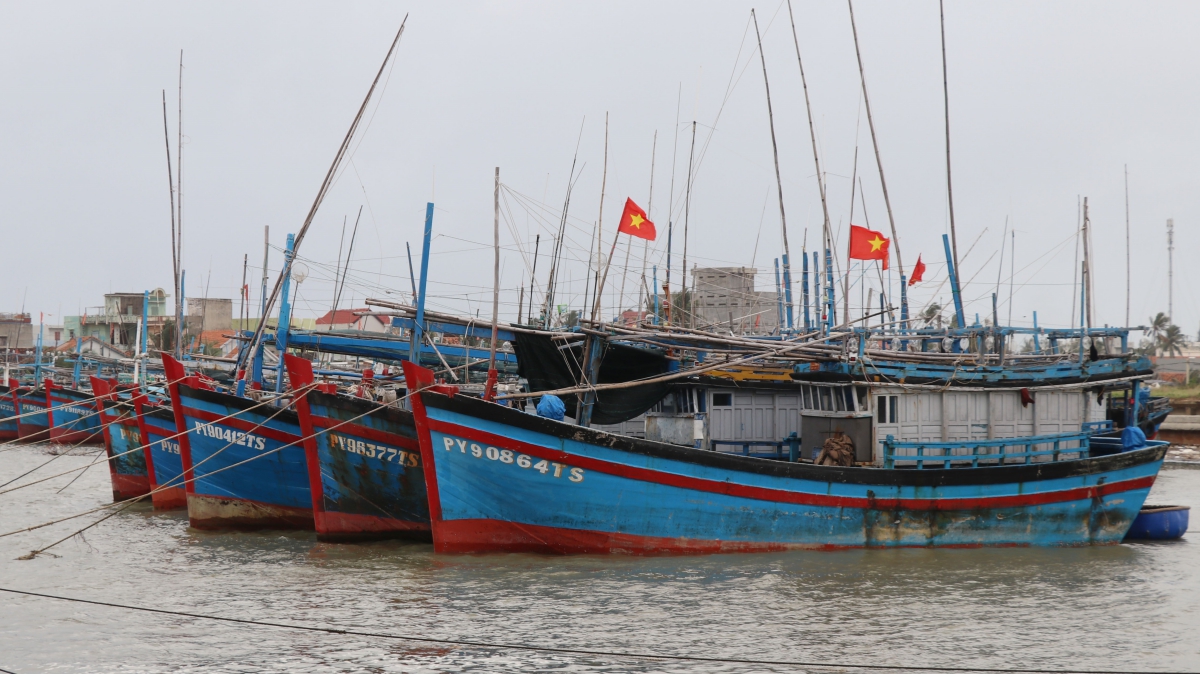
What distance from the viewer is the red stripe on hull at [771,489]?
44.8 ft

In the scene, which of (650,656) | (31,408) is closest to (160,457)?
(650,656)

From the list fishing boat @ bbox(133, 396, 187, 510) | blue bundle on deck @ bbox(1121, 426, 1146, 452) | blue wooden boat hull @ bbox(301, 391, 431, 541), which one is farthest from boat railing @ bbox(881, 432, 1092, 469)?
fishing boat @ bbox(133, 396, 187, 510)

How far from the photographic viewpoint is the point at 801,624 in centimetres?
1127

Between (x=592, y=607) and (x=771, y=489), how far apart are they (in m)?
3.98

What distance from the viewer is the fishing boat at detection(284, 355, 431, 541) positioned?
15.8 meters

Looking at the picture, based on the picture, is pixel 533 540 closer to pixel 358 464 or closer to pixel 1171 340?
pixel 358 464

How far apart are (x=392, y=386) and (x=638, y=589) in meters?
8.20

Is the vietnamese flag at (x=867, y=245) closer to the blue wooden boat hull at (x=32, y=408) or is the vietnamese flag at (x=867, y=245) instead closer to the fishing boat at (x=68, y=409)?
the fishing boat at (x=68, y=409)

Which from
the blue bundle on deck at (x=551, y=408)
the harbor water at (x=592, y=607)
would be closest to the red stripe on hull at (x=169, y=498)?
the harbor water at (x=592, y=607)

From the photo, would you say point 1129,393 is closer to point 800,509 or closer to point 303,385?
point 800,509

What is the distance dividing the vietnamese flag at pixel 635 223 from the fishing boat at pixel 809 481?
3.49 metres

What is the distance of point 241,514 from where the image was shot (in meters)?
18.5

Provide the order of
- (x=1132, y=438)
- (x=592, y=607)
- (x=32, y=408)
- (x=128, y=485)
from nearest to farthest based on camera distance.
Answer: (x=592, y=607), (x=1132, y=438), (x=128, y=485), (x=32, y=408)

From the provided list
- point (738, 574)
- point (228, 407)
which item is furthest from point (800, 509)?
point (228, 407)
